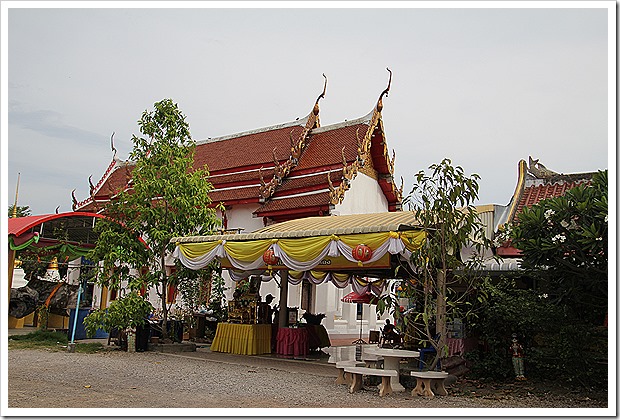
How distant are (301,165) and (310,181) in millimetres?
1310

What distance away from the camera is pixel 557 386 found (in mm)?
9117

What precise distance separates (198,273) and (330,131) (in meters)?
10.1

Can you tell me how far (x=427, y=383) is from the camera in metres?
8.21

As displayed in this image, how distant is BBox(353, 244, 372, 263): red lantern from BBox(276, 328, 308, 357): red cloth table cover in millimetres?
3936

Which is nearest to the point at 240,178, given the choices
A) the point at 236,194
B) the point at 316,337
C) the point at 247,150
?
the point at 236,194

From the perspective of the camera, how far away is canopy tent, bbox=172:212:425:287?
31.2 ft

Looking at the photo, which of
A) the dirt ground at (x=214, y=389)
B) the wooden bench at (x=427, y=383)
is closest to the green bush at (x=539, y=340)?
the dirt ground at (x=214, y=389)

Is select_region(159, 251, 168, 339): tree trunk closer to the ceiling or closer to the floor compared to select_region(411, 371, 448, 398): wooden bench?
closer to the ceiling

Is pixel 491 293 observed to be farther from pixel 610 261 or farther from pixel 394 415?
pixel 394 415

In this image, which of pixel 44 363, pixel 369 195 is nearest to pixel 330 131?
pixel 369 195

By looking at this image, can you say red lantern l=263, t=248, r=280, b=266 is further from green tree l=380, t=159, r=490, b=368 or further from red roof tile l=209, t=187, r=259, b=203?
red roof tile l=209, t=187, r=259, b=203

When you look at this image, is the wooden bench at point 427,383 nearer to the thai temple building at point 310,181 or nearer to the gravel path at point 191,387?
the gravel path at point 191,387

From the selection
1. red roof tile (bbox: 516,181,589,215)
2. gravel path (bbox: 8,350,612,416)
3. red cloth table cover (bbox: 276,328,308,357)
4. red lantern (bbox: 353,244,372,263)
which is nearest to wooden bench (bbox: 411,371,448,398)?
gravel path (bbox: 8,350,612,416)

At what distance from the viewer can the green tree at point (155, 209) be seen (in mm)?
13398
